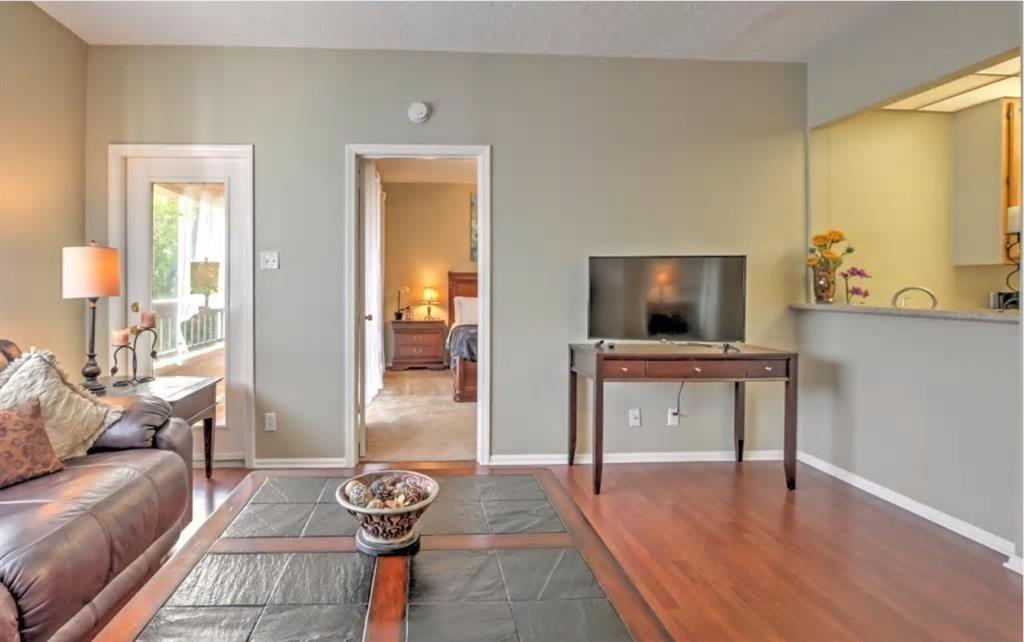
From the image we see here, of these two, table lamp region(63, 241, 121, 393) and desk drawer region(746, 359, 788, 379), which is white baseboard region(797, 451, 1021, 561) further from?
table lamp region(63, 241, 121, 393)

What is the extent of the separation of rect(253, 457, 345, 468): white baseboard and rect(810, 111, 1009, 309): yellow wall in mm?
3456

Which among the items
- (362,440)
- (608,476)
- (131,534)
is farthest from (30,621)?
(608,476)

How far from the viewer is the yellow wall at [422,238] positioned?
8180mm

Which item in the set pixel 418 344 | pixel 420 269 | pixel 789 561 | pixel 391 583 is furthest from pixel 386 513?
pixel 420 269

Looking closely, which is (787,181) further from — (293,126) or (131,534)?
(131,534)

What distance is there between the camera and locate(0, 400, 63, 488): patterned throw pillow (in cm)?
189

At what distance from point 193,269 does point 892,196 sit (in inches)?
182

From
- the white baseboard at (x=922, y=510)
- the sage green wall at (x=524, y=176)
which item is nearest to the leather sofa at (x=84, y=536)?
the sage green wall at (x=524, y=176)

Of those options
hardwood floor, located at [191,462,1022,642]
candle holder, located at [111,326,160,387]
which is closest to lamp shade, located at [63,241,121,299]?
candle holder, located at [111,326,160,387]

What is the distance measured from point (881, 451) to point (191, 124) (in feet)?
14.6

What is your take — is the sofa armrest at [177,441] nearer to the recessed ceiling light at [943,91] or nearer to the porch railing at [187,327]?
the porch railing at [187,327]

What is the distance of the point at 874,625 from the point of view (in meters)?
1.96

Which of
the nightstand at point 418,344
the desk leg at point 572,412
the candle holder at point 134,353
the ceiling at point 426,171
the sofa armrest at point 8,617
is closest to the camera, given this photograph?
the sofa armrest at point 8,617

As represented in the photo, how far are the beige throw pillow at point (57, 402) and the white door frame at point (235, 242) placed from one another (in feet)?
4.17
